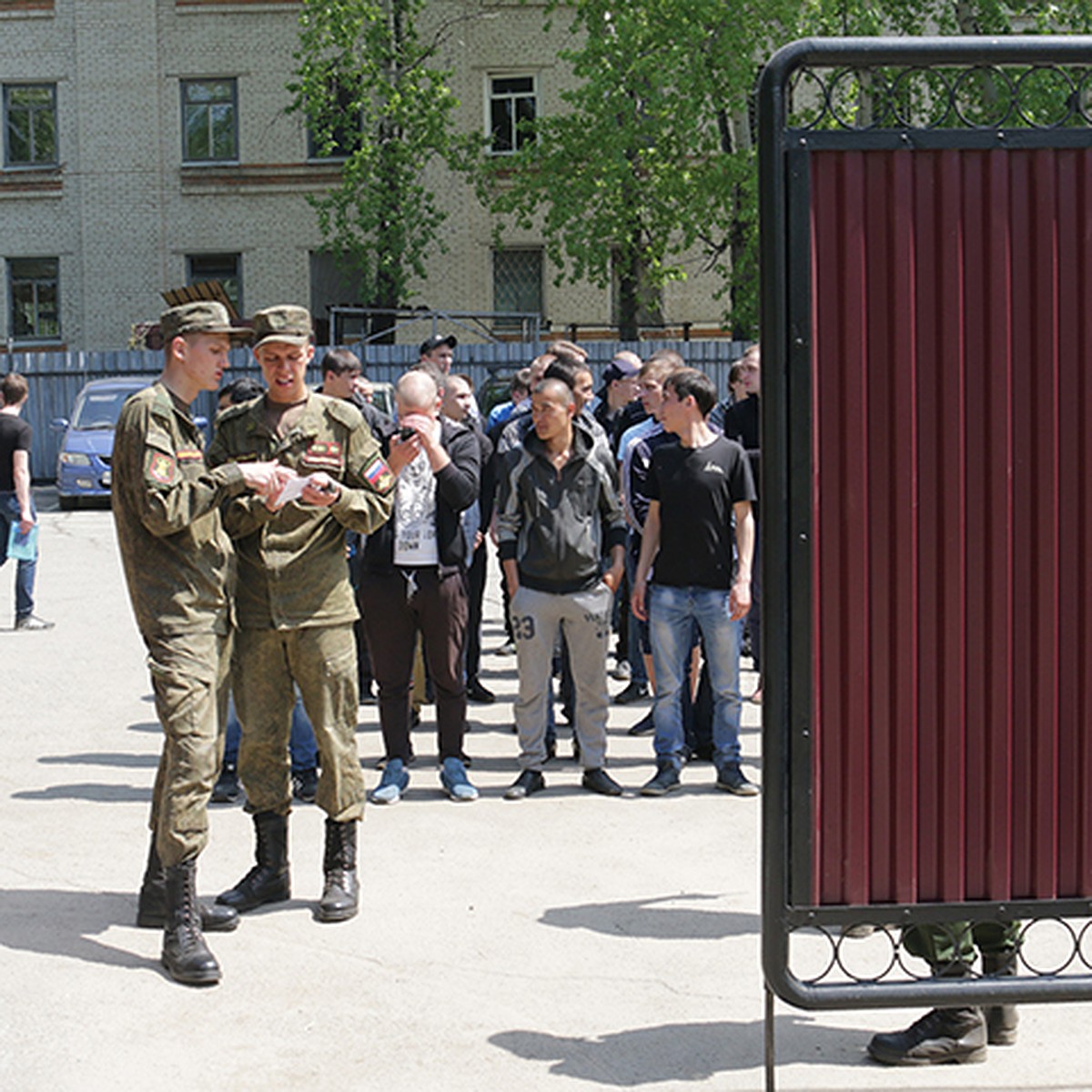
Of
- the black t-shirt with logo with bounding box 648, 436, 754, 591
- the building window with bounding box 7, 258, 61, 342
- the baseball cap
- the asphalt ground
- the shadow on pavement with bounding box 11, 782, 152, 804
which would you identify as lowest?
the asphalt ground

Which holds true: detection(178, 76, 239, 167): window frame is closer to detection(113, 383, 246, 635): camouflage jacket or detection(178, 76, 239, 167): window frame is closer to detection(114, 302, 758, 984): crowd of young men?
detection(114, 302, 758, 984): crowd of young men

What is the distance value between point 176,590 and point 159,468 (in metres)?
0.45

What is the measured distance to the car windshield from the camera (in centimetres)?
2580

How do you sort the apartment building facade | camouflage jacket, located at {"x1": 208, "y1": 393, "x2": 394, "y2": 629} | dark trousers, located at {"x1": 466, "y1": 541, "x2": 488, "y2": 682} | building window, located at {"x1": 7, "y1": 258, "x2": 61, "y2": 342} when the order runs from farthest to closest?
building window, located at {"x1": 7, "y1": 258, "x2": 61, "y2": 342}, the apartment building facade, dark trousers, located at {"x1": 466, "y1": 541, "x2": 488, "y2": 682}, camouflage jacket, located at {"x1": 208, "y1": 393, "x2": 394, "y2": 629}

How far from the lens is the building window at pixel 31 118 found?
120 feet

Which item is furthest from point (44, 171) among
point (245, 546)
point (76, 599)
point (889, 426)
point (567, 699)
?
point (889, 426)

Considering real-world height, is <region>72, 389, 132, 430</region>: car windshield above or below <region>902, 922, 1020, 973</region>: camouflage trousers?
above

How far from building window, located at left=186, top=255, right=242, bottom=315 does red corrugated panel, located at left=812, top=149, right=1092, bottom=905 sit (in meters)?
33.6

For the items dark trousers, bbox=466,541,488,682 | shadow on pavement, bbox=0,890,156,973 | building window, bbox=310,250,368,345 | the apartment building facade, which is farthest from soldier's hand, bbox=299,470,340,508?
building window, bbox=310,250,368,345

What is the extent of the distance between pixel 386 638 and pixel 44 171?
103ft

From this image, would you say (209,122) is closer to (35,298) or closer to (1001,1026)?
(35,298)

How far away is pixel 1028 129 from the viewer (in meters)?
3.87

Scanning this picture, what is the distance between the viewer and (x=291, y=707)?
627 centimetres

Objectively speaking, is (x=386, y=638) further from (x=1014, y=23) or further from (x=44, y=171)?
(x=44, y=171)
